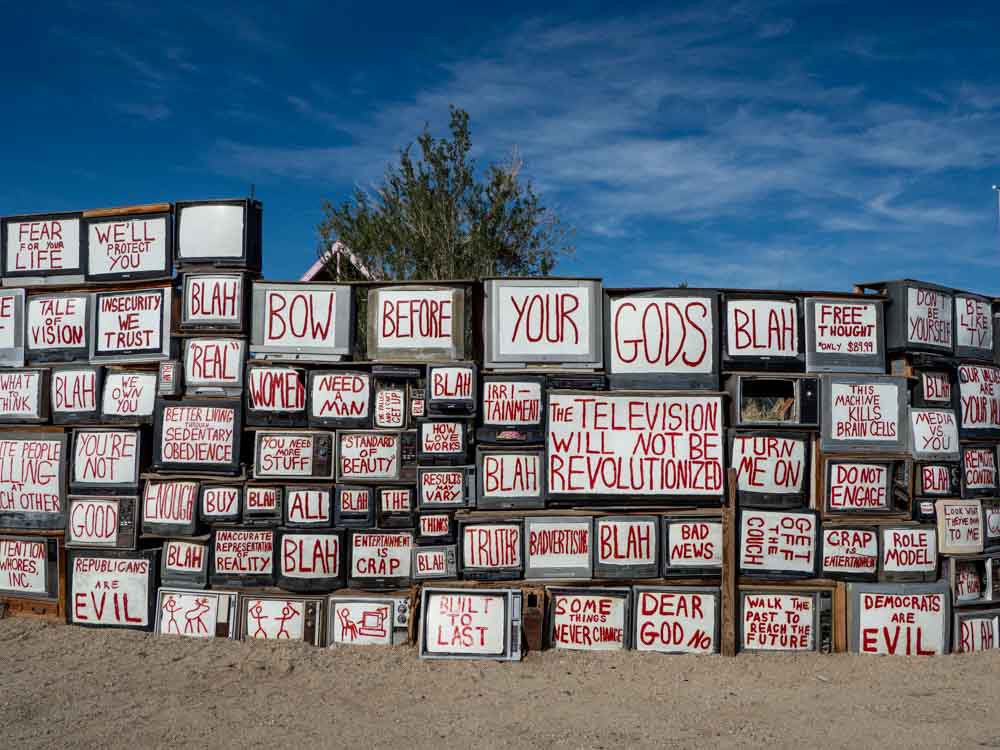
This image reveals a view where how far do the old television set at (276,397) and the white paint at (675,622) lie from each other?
145 inches

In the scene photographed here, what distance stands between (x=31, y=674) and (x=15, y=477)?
92.9 inches

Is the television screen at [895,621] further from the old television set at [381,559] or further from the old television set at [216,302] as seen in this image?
the old television set at [216,302]

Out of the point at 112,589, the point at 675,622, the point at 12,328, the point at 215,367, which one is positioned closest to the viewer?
the point at 675,622

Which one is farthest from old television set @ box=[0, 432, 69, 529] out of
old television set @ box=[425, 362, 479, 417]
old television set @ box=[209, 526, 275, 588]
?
old television set @ box=[425, 362, 479, 417]

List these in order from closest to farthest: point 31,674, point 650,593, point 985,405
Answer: point 31,674
point 650,593
point 985,405

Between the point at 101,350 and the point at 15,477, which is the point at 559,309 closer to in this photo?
the point at 101,350

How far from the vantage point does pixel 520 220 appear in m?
20.4

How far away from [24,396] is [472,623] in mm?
5220

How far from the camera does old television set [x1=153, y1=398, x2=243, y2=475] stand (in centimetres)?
750

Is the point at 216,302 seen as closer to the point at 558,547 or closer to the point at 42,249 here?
the point at 42,249

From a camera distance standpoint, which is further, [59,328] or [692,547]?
[59,328]

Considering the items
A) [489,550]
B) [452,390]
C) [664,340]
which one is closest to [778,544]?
[664,340]

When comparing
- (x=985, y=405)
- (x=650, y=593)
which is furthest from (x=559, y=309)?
(x=985, y=405)

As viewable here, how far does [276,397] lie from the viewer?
7469mm
